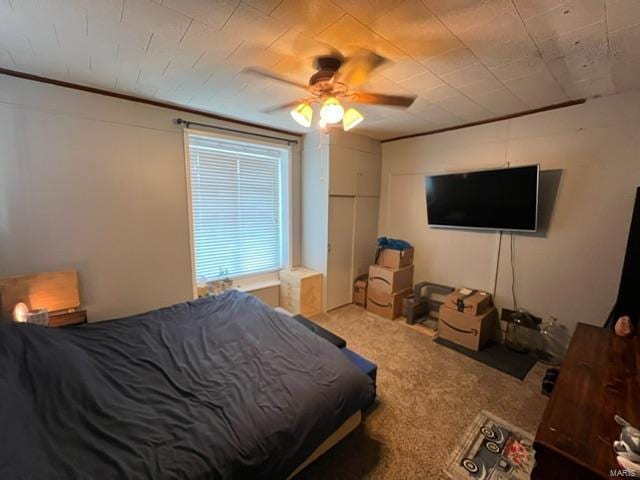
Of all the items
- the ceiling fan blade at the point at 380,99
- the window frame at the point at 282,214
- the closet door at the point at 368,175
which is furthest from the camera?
the closet door at the point at 368,175

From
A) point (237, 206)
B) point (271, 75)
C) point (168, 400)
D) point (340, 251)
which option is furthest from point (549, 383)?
point (237, 206)

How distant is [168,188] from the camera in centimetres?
277

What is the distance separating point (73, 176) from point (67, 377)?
5.84 feet

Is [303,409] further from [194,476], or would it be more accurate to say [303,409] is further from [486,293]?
[486,293]

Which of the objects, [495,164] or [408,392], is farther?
[495,164]

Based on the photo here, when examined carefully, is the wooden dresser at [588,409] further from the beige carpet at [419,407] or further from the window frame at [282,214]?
the window frame at [282,214]

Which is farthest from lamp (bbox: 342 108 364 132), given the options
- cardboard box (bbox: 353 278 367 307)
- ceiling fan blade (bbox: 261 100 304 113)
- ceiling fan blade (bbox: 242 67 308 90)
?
cardboard box (bbox: 353 278 367 307)

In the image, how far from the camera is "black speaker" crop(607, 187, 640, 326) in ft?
6.27

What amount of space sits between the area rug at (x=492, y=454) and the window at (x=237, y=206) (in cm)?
284

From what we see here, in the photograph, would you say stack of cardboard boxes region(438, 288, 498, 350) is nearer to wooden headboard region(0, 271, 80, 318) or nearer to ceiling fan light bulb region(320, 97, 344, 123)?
ceiling fan light bulb region(320, 97, 344, 123)

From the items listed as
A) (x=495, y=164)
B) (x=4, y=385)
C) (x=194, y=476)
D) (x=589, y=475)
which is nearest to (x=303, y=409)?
(x=194, y=476)

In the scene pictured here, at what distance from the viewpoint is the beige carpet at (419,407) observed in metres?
1.62

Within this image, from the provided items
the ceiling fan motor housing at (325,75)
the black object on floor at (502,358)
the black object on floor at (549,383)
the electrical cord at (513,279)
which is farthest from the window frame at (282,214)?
the black object on floor at (549,383)

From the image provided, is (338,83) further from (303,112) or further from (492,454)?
(492,454)
